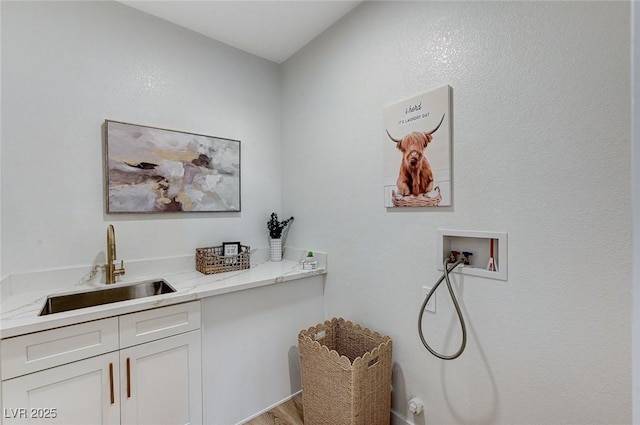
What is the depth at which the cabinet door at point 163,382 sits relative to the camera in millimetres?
1407

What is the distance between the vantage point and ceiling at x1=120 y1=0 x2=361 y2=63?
6.18ft

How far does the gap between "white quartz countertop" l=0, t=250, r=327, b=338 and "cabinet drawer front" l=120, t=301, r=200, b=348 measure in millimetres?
48

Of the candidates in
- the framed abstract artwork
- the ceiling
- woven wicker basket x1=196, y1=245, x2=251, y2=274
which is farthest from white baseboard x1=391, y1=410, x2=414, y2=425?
the ceiling

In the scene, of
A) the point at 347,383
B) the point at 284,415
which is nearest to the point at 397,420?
the point at 347,383

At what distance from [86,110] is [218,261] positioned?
1.24 m

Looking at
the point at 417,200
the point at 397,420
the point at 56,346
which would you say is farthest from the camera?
the point at 397,420

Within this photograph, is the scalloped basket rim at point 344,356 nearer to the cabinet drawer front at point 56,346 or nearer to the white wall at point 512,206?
the white wall at point 512,206

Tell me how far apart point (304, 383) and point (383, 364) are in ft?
1.61

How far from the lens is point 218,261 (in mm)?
2062

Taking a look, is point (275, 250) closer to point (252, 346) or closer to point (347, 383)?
point (252, 346)

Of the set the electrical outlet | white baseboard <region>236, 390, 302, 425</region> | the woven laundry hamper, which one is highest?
the electrical outlet

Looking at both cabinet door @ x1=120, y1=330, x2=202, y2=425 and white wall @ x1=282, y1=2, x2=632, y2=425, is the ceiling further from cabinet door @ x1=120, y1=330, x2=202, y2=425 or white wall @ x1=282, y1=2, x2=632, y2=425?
cabinet door @ x1=120, y1=330, x2=202, y2=425

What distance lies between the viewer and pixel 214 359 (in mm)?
1673

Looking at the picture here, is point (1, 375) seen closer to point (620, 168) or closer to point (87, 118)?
point (87, 118)
